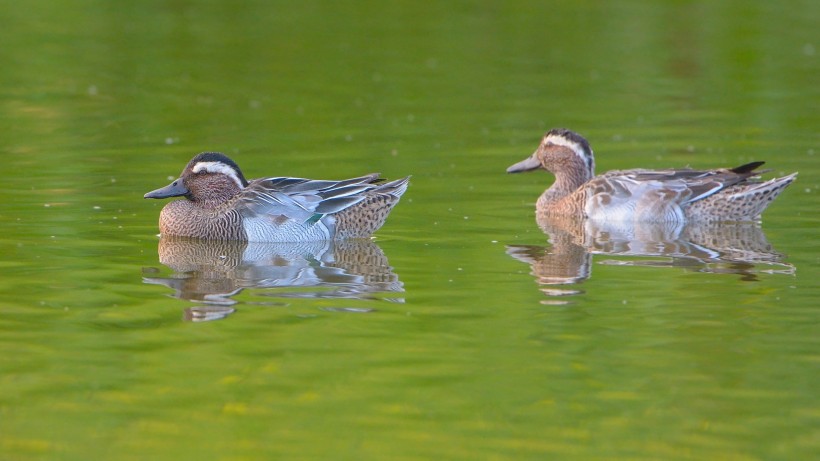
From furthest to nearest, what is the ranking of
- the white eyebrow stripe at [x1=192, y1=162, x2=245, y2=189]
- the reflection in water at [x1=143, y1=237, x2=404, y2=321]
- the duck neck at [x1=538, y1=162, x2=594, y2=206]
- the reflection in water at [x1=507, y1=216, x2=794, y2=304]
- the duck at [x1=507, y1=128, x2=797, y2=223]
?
the duck neck at [x1=538, y1=162, x2=594, y2=206]
the duck at [x1=507, y1=128, x2=797, y2=223]
the white eyebrow stripe at [x1=192, y1=162, x2=245, y2=189]
the reflection in water at [x1=507, y1=216, x2=794, y2=304]
the reflection in water at [x1=143, y1=237, x2=404, y2=321]

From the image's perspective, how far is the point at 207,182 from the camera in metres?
13.5

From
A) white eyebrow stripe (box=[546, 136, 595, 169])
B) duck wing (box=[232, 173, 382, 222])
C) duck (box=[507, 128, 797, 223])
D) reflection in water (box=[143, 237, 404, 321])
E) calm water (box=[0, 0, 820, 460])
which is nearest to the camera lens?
calm water (box=[0, 0, 820, 460])

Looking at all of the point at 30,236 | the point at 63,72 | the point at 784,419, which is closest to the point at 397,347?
the point at 784,419

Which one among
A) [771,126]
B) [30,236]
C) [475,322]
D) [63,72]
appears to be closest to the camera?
[475,322]

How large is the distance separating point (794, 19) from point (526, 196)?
44.1ft

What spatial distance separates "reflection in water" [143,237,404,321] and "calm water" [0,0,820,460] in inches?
2.0

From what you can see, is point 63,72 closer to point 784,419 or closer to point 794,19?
point 794,19

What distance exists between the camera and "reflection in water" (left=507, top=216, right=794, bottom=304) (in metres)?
11.6

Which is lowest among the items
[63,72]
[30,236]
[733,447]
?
[733,447]

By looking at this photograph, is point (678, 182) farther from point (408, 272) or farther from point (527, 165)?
point (408, 272)

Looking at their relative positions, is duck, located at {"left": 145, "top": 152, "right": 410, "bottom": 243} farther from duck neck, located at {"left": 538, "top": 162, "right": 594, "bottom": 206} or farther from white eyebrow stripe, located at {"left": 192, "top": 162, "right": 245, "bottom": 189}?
duck neck, located at {"left": 538, "top": 162, "right": 594, "bottom": 206}

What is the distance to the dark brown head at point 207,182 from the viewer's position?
13.4 m

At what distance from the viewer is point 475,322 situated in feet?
32.5

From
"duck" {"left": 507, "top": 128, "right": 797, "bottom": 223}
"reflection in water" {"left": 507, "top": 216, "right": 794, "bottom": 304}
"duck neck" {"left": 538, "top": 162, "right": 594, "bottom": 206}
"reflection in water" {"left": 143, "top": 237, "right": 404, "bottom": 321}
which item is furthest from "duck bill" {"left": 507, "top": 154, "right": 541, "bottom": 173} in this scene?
"reflection in water" {"left": 143, "top": 237, "right": 404, "bottom": 321}
